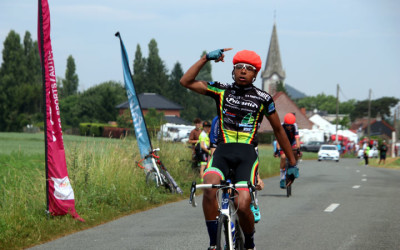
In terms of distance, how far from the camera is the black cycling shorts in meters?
5.07

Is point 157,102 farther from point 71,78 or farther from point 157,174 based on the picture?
point 157,174

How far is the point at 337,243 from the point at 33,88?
93.4 meters

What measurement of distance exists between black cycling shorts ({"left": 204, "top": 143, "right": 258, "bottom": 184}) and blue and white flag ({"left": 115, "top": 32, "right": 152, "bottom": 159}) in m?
8.76

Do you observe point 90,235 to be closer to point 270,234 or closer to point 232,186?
point 270,234

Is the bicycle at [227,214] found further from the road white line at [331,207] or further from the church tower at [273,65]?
the church tower at [273,65]

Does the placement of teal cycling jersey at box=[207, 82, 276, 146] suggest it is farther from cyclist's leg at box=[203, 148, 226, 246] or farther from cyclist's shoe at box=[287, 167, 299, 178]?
cyclist's shoe at box=[287, 167, 299, 178]

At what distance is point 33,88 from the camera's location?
97125mm

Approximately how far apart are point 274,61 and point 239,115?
17200 cm

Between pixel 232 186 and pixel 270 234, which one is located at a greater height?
pixel 232 186

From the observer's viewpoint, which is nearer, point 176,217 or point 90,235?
point 90,235

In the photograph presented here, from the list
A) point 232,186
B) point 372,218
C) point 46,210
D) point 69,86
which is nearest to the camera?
point 232,186

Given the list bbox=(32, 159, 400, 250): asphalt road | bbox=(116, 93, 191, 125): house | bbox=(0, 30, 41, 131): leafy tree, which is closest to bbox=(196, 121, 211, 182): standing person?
bbox=(32, 159, 400, 250): asphalt road

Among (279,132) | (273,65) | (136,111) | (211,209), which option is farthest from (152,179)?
(273,65)

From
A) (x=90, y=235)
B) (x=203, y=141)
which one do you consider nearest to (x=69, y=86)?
(x=203, y=141)
